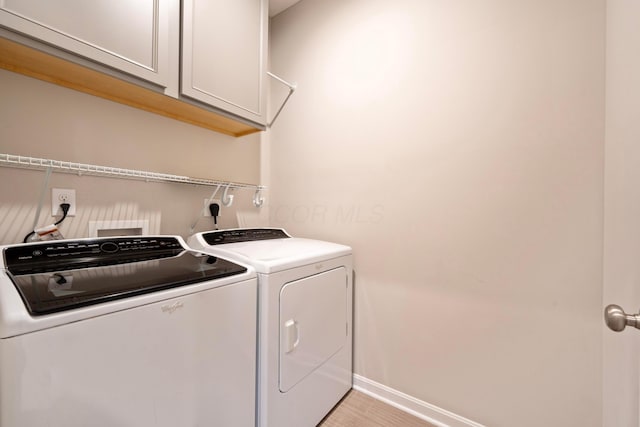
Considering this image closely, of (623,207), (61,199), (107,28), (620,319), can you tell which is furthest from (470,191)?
(61,199)

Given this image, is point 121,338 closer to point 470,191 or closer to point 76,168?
point 76,168

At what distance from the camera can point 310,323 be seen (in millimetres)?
1332

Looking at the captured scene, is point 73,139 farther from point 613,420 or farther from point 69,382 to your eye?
point 613,420

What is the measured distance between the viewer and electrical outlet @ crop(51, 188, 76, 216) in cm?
120

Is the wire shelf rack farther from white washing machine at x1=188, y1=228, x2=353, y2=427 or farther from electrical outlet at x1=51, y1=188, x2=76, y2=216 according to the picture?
white washing machine at x1=188, y1=228, x2=353, y2=427

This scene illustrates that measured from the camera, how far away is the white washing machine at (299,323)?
43.9 inches

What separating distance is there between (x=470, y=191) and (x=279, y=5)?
2071 mm

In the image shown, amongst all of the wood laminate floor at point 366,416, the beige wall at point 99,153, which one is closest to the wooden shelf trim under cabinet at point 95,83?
the beige wall at point 99,153

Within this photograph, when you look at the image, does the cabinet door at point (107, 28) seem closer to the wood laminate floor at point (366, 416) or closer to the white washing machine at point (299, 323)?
the white washing machine at point (299, 323)

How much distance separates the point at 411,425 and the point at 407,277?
0.81 metres

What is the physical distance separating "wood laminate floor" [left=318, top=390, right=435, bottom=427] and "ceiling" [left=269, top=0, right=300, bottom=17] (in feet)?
9.61

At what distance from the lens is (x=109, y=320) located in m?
0.69

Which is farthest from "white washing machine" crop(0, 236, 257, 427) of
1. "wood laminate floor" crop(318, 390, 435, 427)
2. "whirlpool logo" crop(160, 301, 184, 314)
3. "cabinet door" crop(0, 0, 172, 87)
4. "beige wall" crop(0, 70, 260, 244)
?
"cabinet door" crop(0, 0, 172, 87)

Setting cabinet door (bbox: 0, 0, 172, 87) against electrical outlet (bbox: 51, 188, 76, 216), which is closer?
cabinet door (bbox: 0, 0, 172, 87)
